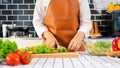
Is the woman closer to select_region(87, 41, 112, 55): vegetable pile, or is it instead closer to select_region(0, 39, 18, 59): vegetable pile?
select_region(87, 41, 112, 55): vegetable pile

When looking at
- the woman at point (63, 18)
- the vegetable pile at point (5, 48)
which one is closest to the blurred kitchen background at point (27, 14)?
the woman at point (63, 18)

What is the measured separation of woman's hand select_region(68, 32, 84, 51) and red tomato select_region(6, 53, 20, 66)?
85cm

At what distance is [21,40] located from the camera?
142 inches

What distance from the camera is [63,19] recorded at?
8.23 ft

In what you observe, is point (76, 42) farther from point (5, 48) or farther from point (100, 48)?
point (5, 48)

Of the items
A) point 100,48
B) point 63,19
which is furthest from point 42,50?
point 63,19

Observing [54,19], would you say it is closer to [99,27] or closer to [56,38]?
[56,38]

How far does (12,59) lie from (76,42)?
0.90 metres

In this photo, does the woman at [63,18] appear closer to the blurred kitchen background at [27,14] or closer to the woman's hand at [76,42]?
the woman's hand at [76,42]

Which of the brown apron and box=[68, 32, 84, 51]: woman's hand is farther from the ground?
the brown apron

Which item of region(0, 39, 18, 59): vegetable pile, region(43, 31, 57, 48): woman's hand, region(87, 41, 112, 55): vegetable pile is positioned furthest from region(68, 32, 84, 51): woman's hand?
region(0, 39, 18, 59): vegetable pile

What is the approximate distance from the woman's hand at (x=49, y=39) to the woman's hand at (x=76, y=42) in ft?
0.41

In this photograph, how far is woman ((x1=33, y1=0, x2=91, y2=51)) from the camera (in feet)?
8.18

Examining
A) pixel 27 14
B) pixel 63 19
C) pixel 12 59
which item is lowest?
pixel 12 59
